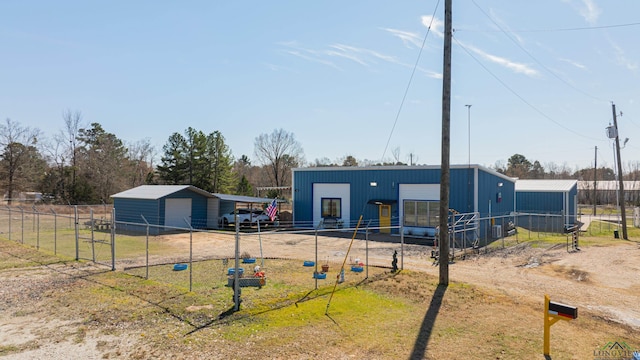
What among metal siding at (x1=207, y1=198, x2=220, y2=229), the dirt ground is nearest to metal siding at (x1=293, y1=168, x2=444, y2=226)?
the dirt ground

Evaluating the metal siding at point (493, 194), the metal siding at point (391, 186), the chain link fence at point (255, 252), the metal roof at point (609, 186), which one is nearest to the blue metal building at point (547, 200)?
the metal siding at point (493, 194)

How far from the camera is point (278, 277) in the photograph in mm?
13523

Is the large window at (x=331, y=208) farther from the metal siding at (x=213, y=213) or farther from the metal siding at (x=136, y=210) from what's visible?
the metal siding at (x=136, y=210)

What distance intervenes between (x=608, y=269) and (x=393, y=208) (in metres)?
14.2

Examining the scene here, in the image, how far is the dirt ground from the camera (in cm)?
762

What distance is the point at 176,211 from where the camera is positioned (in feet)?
101

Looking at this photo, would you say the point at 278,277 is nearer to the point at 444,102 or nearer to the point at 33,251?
the point at 444,102

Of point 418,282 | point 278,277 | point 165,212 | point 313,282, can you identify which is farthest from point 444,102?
point 165,212

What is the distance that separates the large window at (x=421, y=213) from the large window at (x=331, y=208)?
17.6ft

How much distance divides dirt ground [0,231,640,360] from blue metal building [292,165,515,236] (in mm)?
5134

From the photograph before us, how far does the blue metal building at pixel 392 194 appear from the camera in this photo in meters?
26.2

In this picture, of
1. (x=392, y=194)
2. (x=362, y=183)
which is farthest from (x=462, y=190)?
(x=362, y=183)

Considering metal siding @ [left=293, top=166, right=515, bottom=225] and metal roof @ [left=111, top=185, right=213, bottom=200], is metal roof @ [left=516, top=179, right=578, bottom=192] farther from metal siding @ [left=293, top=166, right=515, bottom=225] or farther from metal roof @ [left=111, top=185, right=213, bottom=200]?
metal roof @ [left=111, top=185, right=213, bottom=200]

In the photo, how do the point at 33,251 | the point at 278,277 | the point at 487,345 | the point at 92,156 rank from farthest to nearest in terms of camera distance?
the point at 92,156, the point at 33,251, the point at 278,277, the point at 487,345
